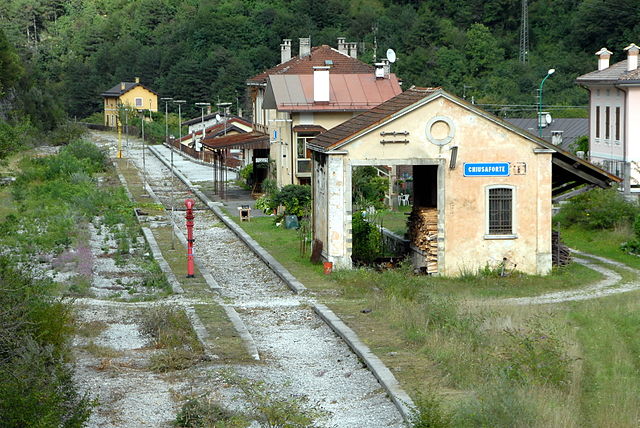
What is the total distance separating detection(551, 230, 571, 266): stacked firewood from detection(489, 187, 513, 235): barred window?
1429mm

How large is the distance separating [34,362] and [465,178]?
1266 centimetres

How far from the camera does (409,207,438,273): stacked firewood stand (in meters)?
21.1

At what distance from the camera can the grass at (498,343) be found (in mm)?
10000

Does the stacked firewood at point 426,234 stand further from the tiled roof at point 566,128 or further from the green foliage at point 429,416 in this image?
the tiled roof at point 566,128

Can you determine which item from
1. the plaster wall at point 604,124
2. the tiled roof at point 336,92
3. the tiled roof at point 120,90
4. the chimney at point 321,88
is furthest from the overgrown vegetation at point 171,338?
the tiled roof at point 120,90

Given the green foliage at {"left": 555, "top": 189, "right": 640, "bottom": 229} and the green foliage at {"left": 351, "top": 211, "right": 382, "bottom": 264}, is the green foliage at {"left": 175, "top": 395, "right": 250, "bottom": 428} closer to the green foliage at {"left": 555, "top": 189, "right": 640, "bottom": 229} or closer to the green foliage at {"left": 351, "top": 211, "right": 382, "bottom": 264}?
the green foliage at {"left": 351, "top": 211, "right": 382, "bottom": 264}

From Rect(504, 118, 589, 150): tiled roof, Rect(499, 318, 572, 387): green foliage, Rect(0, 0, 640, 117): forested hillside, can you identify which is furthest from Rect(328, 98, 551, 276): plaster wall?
Rect(0, 0, 640, 117): forested hillside

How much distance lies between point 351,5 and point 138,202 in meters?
79.5

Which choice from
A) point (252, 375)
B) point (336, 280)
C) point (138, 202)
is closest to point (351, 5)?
point (138, 202)

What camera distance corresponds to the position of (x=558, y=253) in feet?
71.2

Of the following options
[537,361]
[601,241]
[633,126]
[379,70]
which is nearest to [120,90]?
[379,70]

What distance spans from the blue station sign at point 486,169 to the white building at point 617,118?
1247cm

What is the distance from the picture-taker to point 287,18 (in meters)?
109

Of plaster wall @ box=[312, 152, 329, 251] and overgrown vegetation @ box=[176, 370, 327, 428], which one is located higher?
plaster wall @ box=[312, 152, 329, 251]
